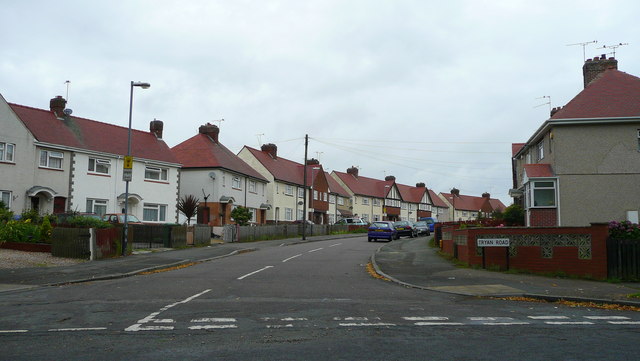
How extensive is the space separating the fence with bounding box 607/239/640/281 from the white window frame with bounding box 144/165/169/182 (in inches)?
1215

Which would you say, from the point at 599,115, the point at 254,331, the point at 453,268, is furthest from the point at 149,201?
the point at 254,331

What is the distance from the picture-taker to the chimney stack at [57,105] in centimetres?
3503

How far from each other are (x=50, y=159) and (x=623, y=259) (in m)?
30.6

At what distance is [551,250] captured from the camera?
16234 millimetres

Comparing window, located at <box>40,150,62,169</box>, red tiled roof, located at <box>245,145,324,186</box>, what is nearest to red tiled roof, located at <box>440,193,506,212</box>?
red tiled roof, located at <box>245,145,324,186</box>

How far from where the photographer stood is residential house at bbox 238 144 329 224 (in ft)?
182

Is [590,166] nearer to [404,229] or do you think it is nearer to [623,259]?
[623,259]

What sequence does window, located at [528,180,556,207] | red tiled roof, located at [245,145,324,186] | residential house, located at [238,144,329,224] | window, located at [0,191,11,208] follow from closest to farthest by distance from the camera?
window, located at [528,180,556,207], window, located at [0,191,11,208], residential house, located at [238,144,329,224], red tiled roof, located at [245,145,324,186]

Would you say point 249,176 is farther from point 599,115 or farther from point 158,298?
point 158,298

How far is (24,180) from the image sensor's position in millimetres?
30125

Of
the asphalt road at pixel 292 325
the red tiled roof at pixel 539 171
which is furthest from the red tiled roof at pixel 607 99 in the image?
the asphalt road at pixel 292 325

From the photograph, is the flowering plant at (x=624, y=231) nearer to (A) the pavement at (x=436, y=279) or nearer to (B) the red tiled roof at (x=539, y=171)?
(A) the pavement at (x=436, y=279)

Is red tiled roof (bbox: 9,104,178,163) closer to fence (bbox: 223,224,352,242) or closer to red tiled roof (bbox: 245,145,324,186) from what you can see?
fence (bbox: 223,224,352,242)

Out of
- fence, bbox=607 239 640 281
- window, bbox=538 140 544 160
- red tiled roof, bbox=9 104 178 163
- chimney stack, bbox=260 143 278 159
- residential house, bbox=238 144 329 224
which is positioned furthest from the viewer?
chimney stack, bbox=260 143 278 159
